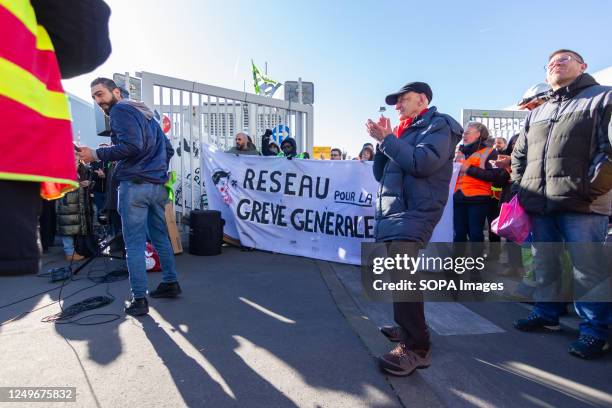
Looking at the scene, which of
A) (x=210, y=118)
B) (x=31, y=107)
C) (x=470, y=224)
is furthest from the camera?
(x=210, y=118)

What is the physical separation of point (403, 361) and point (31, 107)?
7.35 ft

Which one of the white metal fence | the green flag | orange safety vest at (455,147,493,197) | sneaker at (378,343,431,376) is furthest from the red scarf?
the green flag

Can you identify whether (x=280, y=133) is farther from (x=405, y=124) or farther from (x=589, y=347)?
(x=589, y=347)

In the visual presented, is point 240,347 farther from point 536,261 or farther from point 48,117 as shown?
point 536,261

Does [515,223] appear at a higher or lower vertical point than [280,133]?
lower

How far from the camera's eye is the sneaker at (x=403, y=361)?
2354 mm

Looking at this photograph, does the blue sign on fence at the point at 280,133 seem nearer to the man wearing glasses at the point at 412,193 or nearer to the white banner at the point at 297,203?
the white banner at the point at 297,203

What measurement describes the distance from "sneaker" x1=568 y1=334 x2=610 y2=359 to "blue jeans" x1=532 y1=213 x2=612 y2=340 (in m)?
0.04

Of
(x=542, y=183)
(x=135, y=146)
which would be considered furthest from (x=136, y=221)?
(x=542, y=183)

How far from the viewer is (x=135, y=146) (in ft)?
10.8

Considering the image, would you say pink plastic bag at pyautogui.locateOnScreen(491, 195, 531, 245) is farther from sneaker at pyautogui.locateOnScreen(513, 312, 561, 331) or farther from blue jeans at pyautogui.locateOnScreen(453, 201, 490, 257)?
blue jeans at pyautogui.locateOnScreen(453, 201, 490, 257)

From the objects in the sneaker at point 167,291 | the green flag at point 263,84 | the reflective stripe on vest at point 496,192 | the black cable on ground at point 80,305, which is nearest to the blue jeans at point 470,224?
the reflective stripe on vest at point 496,192

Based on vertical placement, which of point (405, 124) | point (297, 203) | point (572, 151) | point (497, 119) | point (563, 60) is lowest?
point (297, 203)

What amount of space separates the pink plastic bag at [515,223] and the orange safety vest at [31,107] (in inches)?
124
